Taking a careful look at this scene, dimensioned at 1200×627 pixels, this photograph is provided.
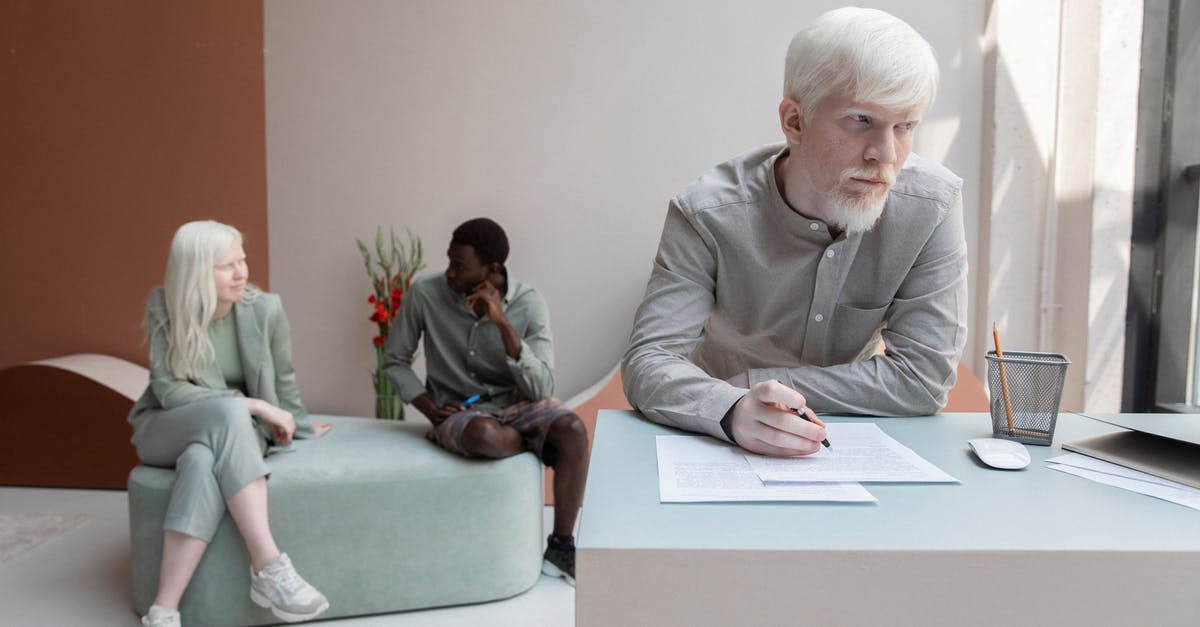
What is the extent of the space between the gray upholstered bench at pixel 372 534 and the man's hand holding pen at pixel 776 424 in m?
1.63

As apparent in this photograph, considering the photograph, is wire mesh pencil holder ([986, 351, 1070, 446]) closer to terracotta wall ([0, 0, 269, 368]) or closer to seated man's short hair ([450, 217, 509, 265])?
seated man's short hair ([450, 217, 509, 265])

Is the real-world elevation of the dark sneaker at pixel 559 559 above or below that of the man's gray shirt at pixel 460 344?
below

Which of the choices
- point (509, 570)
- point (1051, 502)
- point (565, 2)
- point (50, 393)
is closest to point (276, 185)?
point (50, 393)

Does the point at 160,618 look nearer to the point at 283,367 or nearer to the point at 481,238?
the point at 283,367

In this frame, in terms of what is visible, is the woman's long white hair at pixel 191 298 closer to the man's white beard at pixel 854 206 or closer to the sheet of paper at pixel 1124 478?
the man's white beard at pixel 854 206

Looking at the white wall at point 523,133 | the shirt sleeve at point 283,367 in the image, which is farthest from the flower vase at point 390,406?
the shirt sleeve at point 283,367

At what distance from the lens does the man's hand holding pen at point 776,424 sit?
3.24ft

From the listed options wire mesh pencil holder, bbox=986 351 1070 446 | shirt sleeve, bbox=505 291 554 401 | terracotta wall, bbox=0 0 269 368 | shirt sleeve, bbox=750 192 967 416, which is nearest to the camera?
wire mesh pencil holder, bbox=986 351 1070 446

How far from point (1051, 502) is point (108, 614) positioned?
2604mm

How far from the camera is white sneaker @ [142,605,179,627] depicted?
2.20m

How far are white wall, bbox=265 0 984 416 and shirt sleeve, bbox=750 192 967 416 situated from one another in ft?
7.57

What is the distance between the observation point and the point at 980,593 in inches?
27.5

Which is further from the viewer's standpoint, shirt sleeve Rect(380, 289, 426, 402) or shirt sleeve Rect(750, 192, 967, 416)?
shirt sleeve Rect(380, 289, 426, 402)

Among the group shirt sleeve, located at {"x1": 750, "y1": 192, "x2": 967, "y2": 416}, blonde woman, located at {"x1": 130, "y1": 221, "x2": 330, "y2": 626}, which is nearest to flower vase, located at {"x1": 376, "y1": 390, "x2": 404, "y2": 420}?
blonde woman, located at {"x1": 130, "y1": 221, "x2": 330, "y2": 626}
